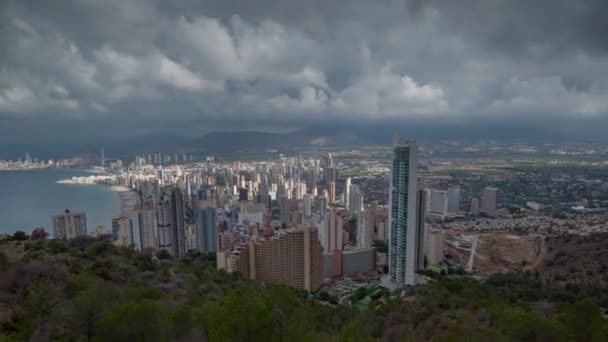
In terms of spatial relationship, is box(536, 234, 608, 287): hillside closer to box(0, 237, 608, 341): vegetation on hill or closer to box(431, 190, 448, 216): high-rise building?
box(0, 237, 608, 341): vegetation on hill

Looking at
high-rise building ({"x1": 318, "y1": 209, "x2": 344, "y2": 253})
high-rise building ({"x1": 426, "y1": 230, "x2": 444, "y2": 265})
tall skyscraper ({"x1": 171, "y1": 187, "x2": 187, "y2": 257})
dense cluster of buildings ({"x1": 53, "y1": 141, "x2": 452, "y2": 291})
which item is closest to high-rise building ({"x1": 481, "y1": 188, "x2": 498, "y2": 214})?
dense cluster of buildings ({"x1": 53, "y1": 141, "x2": 452, "y2": 291})

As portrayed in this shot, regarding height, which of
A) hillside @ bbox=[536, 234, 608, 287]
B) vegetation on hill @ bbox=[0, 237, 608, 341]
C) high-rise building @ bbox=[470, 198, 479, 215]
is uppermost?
vegetation on hill @ bbox=[0, 237, 608, 341]

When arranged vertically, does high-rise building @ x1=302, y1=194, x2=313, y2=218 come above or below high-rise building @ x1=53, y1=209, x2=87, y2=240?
below

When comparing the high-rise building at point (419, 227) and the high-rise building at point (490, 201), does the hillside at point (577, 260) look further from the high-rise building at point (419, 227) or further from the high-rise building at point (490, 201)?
the high-rise building at point (490, 201)

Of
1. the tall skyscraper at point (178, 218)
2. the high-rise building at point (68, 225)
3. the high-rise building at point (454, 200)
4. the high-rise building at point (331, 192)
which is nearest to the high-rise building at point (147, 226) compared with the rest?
the tall skyscraper at point (178, 218)

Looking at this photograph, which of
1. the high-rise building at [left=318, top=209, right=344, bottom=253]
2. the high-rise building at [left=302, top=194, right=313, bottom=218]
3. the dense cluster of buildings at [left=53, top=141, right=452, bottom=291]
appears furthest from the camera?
the high-rise building at [left=302, top=194, right=313, bottom=218]

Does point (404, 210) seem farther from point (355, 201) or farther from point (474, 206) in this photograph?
point (474, 206)

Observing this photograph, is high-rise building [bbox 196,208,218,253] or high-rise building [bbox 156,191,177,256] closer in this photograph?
high-rise building [bbox 156,191,177,256]
